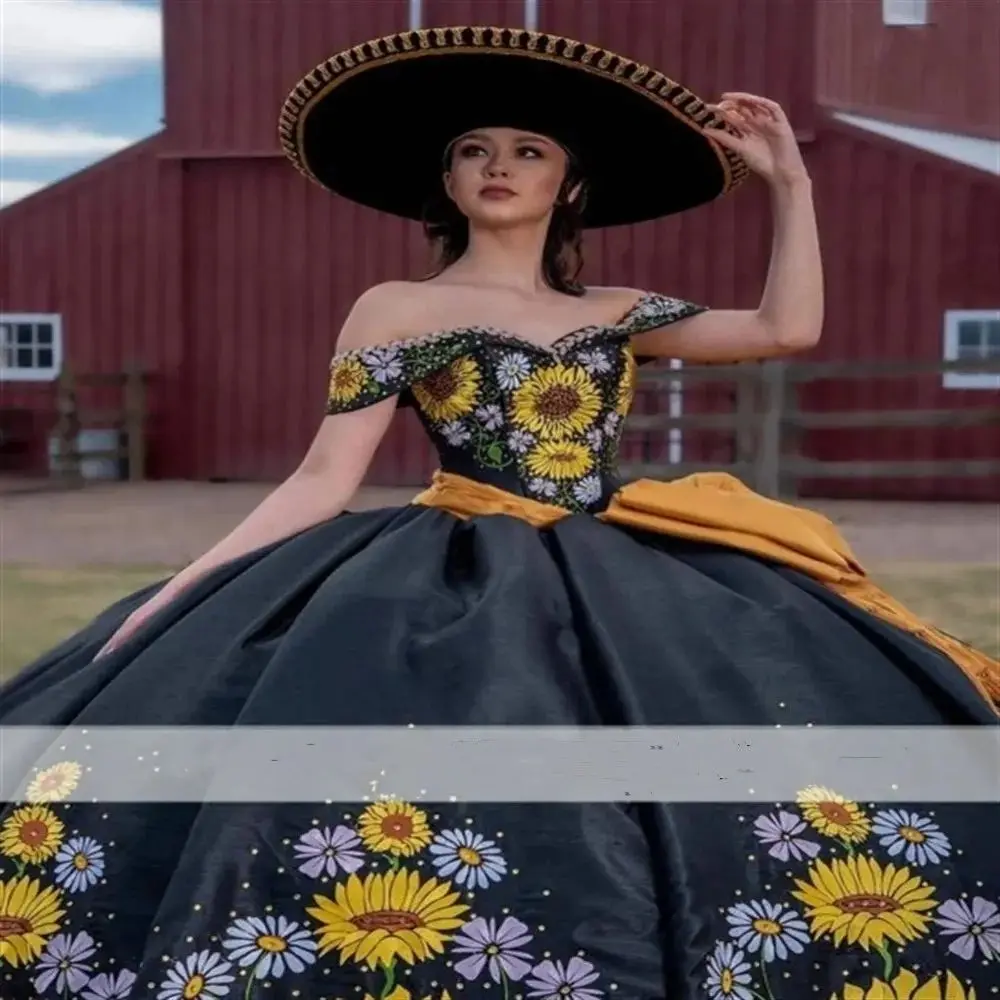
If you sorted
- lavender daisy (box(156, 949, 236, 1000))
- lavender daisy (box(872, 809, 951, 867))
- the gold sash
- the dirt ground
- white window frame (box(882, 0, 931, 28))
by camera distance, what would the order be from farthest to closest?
the dirt ground → white window frame (box(882, 0, 931, 28)) → the gold sash → lavender daisy (box(872, 809, 951, 867)) → lavender daisy (box(156, 949, 236, 1000))

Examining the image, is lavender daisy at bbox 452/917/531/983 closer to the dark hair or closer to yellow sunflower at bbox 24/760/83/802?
yellow sunflower at bbox 24/760/83/802

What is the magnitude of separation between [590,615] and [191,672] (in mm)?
369

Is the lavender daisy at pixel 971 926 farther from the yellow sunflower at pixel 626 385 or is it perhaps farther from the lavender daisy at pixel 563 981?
the yellow sunflower at pixel 626 385

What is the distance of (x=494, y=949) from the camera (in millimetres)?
989

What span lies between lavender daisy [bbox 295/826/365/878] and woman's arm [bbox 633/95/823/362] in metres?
0.79

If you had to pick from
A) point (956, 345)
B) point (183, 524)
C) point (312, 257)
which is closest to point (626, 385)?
point (183, 524)

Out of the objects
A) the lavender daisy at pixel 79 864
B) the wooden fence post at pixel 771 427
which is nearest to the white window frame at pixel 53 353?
the wooden fence post at pixel 771 427

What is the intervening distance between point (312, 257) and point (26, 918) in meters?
5.57

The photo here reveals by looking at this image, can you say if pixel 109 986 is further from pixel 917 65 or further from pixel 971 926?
pixel 917 65

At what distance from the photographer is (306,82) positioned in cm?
→ 155

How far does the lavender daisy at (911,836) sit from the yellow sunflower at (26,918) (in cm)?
68

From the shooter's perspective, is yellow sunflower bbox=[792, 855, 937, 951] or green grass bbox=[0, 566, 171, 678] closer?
yellow sunflower bbox=[792, 855, 937, 951]

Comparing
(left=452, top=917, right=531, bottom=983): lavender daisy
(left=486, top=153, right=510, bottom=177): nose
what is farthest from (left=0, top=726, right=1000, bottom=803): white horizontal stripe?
(left=486, top=153, right=510, bottom=177): nose

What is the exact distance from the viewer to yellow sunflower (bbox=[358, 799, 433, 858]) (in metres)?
1.03
